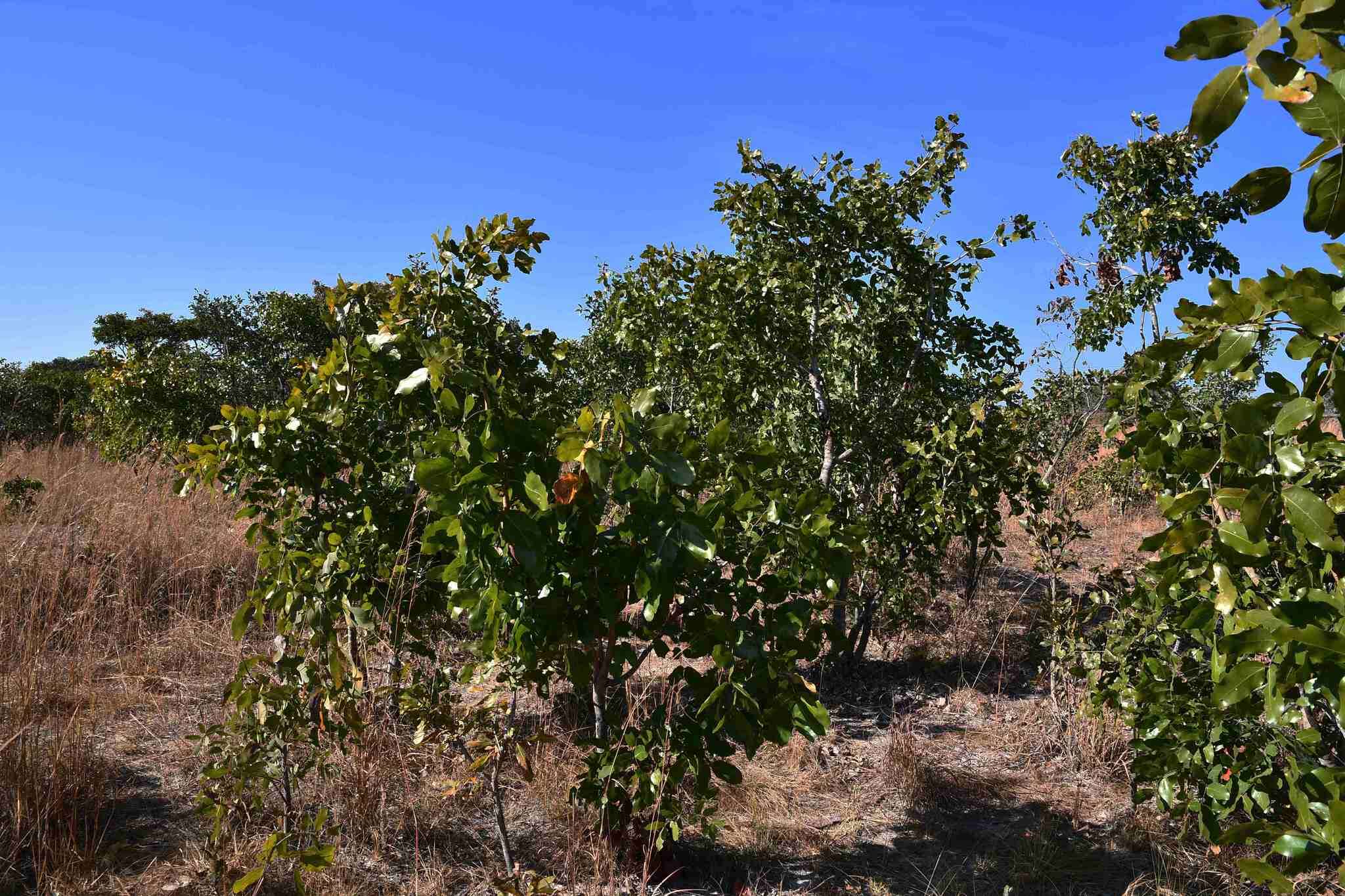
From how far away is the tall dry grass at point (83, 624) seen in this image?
8.50ft

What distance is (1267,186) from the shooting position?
1.01 metres

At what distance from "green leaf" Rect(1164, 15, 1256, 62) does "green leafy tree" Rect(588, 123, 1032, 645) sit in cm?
332

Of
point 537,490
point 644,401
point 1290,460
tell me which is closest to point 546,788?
point 537,490

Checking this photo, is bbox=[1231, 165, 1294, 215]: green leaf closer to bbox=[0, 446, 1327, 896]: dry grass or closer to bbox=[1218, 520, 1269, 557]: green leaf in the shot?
bbox=[1218, 520, 1269, 557]: green leaf

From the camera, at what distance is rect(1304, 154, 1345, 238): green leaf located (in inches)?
37.7

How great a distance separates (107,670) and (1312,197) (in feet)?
16.3

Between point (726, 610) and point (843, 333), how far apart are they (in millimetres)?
2672

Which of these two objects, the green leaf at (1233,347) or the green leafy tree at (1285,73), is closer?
the green leafy tree at (1285,73)

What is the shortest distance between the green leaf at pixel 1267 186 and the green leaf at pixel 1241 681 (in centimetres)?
75

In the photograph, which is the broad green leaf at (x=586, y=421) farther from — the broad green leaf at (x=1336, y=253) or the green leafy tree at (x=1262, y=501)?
the broad green leaf at (x=1336, y=253)

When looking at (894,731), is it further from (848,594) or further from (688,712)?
(688,712)

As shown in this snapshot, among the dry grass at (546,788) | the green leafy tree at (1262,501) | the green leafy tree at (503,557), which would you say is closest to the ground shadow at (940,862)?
the dry grass at (546,788)

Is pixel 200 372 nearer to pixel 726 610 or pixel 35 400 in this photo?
pixel 35 400

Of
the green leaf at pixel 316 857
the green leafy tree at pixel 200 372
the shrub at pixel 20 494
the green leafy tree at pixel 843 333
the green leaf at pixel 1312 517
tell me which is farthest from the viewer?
the green leafy tree at pixel 200 372
